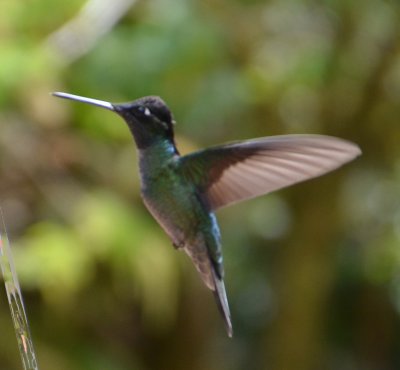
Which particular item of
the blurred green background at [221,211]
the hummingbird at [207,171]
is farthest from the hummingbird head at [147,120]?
the blurred green background at [221,211]

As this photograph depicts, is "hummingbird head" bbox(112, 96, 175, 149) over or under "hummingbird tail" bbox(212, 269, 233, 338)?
over

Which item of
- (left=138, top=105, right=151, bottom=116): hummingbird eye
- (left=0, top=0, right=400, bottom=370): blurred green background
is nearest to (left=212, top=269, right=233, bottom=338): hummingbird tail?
(left=138, top=105, right=151, bottom=116): hummingbird eye

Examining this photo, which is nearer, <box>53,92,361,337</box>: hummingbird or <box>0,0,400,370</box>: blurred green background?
<box>53,92,361,337</box>: hummingbird

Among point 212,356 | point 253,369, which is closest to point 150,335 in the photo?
point 212,356

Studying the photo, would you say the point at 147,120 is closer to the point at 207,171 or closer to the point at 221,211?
the point at 207,171

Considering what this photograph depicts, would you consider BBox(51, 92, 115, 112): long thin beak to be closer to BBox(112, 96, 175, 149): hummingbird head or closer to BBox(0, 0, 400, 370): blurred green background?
BBox(112, 96, 175, 149): hummingbird head

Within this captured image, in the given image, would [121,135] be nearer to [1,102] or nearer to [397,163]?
[1,102]

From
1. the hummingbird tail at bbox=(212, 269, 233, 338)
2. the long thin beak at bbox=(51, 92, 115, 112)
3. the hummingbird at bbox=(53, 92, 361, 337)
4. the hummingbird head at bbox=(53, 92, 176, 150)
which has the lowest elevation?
the hummingbird tail at bbox=(212, 269, 233, 338)
